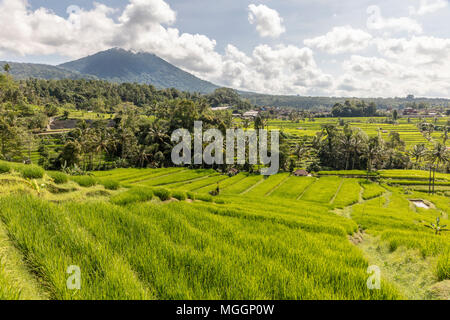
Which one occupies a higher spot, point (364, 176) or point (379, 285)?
point (379, 285)

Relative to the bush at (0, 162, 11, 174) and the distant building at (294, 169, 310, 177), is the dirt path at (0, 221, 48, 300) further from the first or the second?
the distant building at (294, 169, 310, 177)

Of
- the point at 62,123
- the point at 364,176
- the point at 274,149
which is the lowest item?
the point at 364,176

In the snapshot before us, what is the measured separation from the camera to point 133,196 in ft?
30.1

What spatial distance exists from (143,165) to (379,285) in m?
64.7

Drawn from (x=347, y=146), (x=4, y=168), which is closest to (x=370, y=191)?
(x=347, y=146)

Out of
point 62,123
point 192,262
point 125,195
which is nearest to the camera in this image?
point 192,262

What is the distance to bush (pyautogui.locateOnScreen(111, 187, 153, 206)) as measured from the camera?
338 inches

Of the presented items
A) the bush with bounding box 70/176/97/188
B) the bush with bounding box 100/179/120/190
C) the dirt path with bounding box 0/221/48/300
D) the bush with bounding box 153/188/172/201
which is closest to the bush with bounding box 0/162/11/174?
the bush with bounding box 70/176/97/188

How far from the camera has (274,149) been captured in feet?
218
